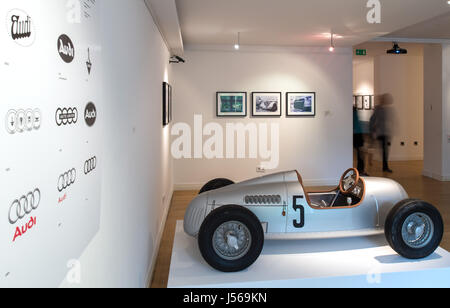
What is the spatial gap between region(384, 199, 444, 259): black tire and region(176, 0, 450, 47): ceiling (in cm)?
252

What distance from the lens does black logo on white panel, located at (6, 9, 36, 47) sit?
0.80 metres

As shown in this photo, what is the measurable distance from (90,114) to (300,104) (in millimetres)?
6122

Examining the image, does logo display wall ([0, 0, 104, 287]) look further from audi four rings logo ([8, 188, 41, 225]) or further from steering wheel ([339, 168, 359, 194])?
steering wheel ([339, 168, 359, 194])

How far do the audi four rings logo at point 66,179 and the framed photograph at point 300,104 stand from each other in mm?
6214

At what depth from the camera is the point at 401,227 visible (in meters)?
2.84

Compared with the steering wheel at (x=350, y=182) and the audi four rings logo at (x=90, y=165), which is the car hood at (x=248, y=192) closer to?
the steering wheel at (x=350, y=182)

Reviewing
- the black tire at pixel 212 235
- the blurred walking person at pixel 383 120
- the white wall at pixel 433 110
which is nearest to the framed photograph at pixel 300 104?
the blurred walking person at pixel 383 120

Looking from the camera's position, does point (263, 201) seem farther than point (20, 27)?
Yes

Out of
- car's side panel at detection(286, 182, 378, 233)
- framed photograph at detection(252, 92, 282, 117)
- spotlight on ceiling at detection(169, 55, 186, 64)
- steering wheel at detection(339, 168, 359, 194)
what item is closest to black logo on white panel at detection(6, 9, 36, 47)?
car's side panel at detection(286, 182, 378, 233)

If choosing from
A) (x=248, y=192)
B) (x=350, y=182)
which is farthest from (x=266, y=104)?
(x=248, y=192)

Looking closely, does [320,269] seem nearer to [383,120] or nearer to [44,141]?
[44,141]

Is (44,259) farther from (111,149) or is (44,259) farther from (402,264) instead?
(402,264)
